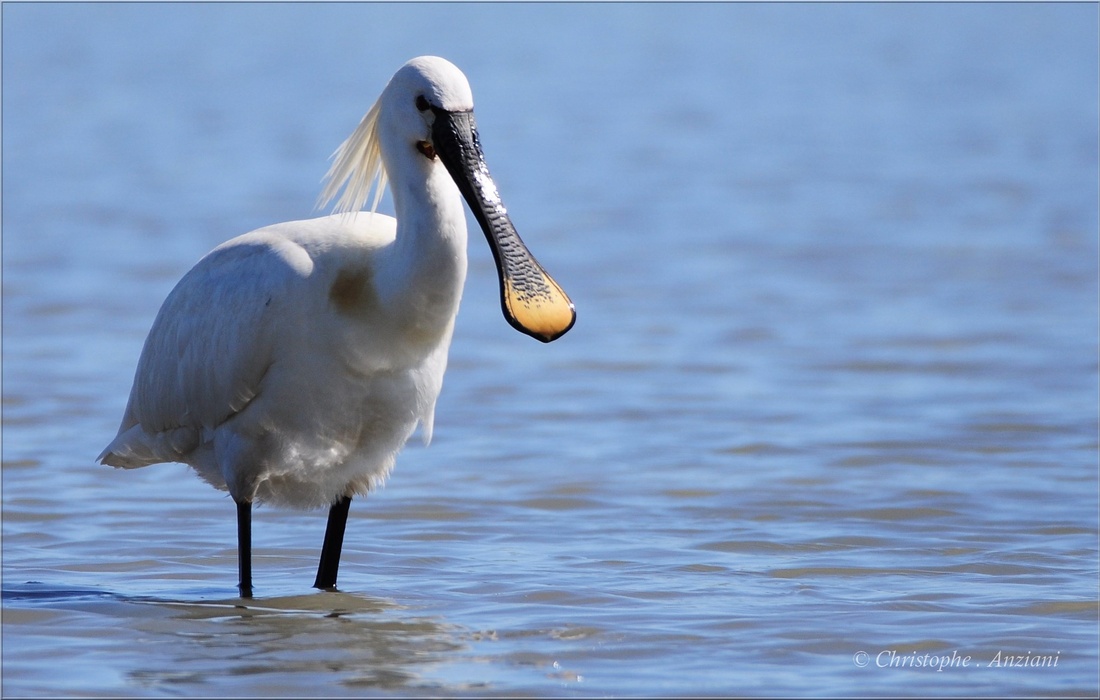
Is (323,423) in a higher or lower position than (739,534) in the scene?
higher

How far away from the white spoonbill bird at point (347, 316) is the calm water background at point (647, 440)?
2.06 feet

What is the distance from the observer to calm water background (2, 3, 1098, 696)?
6312 mm

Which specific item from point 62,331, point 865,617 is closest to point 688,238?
point 62,331

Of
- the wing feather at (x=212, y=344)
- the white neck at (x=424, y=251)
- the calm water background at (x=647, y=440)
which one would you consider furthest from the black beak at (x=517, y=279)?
the calm water background at (x=647, y=440)

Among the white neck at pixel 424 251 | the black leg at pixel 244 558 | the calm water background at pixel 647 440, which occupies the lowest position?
the calm water background at pixel 647 440

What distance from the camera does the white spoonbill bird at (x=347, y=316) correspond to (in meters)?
6.39

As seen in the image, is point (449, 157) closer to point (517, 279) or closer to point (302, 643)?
point (517, 279)

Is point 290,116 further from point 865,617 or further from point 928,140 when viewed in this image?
point 865,617

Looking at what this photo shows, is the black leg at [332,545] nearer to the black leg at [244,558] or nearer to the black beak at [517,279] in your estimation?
the black leg at [244,558]

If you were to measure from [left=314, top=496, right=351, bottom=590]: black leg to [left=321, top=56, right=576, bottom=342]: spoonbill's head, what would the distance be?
1.22m

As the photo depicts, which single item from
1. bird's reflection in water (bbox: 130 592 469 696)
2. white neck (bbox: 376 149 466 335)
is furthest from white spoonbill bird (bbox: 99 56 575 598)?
bird's reflection in water (bbox: 130 592 469 696)

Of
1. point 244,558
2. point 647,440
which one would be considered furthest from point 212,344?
point 647,440

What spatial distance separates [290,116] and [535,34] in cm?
2642

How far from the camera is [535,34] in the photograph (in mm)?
57312
